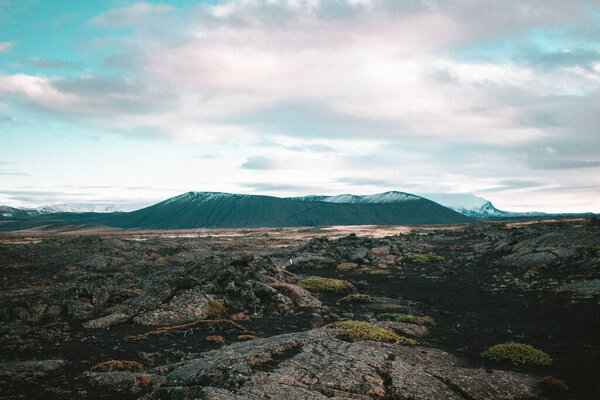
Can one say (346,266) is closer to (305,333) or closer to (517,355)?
(305,333)

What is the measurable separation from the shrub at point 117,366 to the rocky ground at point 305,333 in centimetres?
5

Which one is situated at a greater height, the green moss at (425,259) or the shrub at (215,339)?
the green moss at (425,259)

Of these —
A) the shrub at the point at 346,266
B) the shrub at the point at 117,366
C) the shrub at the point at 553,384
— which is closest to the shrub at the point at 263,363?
the shrub at the point at 117,366

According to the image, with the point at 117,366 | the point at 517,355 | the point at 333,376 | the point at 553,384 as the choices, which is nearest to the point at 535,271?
the point at 517,355

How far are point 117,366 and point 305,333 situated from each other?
753 centimetres

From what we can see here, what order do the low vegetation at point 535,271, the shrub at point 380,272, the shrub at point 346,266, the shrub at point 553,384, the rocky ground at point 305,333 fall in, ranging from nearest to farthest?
the rocky ground at point 305,333
the shrub at point 553,384
the low vegetation at point 535,271
the shrub at point 380,272
the shrub at point 346,266

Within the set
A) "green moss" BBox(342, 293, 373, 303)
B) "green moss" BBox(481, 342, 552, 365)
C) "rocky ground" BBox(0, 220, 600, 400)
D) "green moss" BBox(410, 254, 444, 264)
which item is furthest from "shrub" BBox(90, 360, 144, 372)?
"green moss" BBox(410, 254, 444, 264)

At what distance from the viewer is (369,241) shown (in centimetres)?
6681

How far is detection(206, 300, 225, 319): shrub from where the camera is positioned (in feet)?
69.9

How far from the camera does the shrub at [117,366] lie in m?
12.1

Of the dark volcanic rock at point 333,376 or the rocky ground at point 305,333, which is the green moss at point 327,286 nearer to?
the rocky ground at point 305,333

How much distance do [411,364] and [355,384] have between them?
3.22m

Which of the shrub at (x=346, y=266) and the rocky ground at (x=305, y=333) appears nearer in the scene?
the rocky ground at (x=305, y=333)

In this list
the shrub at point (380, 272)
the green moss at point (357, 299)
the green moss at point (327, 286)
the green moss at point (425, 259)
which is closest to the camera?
the green moss at point (357, 299)
